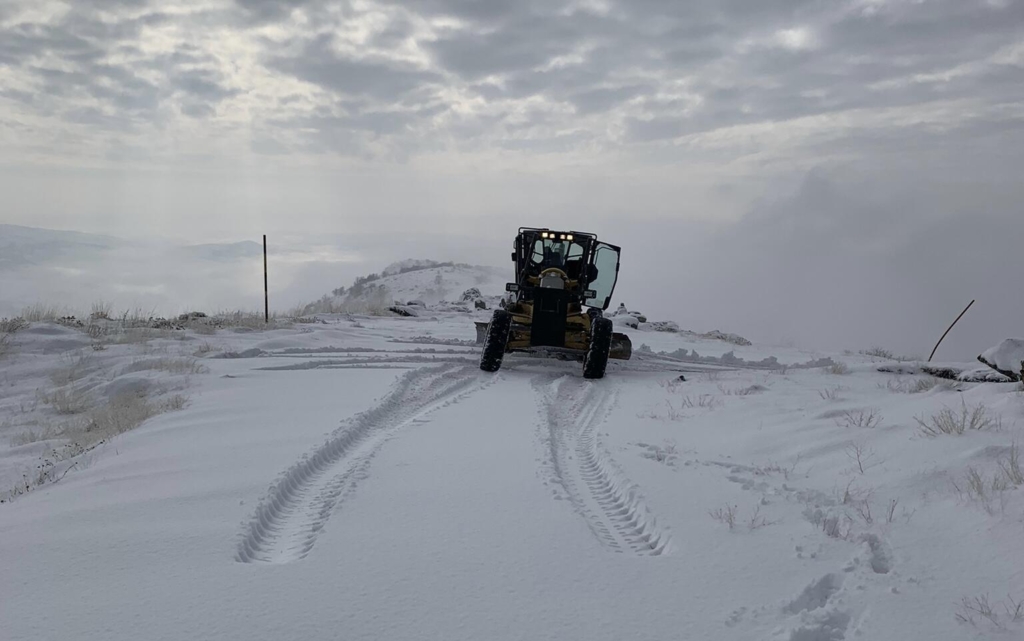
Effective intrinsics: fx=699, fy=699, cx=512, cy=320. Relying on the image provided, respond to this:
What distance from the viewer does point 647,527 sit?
3.72 meters

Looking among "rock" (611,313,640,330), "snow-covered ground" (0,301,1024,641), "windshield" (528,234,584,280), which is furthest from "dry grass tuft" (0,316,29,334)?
"rock" (611,313,640,330)

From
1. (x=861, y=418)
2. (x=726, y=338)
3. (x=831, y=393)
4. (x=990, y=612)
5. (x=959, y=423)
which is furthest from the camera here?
(x=726, y=338)

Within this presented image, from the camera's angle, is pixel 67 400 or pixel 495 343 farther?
pixel 495 343

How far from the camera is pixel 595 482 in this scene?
4629mm

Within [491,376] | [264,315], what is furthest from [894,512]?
[264,315]

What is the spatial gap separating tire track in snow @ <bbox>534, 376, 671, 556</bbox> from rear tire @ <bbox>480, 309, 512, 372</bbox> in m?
2.13

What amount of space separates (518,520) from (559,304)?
722cm

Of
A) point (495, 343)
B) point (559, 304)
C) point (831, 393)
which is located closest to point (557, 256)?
point (559, 304)

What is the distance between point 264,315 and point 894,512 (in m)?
13.5

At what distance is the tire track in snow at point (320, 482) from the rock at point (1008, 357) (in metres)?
5.79

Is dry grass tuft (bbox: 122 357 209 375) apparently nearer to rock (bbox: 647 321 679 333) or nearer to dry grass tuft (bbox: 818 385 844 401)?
dry grass tuft (bbox: 818 385 844 401)

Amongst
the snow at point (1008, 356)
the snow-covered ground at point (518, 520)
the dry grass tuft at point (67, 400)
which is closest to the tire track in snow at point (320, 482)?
the snow-covered ground at point (518, 520)

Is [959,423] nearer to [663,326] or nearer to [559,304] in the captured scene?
[559,304]

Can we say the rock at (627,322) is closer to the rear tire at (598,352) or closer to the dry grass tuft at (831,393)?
the rear tire at (598,352)
